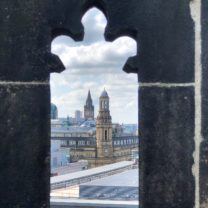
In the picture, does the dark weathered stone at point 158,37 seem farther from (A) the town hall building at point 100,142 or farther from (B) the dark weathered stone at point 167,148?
(A) the town hall building at point 100,142

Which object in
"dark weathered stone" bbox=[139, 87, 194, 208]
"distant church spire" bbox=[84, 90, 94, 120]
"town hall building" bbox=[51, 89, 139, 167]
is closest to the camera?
"dark weathered stone" bbox=[139, 87, 194, 208]

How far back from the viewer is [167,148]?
112 inches

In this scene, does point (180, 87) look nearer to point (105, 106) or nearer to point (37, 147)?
point (37, 147)

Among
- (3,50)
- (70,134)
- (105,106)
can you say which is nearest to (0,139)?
(3,50)

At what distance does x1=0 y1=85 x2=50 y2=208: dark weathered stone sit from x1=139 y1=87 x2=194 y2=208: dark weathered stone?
52 centimetres

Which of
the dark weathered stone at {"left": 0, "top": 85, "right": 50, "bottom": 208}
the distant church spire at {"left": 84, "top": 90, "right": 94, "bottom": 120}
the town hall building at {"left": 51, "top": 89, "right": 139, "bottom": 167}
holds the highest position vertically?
the distant church spire at {"left": 84, "top": 90, "right": 94, "bottom": 120}

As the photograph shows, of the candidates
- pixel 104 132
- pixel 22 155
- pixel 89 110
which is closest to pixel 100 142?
pixel 104 132

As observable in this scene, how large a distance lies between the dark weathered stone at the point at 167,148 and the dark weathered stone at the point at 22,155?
524 millimetres

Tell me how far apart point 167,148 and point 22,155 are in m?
0.76

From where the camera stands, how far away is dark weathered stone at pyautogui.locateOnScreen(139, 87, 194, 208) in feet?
9.29

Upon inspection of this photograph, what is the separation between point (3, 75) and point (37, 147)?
420 millimetres

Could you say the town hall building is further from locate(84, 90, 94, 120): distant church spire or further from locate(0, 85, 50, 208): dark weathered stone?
locate(0, 85, 50, 208): dark weathered stone

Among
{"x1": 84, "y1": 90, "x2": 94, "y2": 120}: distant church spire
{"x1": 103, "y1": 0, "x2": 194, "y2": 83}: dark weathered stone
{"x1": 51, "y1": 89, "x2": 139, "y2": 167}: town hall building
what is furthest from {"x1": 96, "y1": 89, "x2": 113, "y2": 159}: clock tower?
{"x1": 103, "y1": 0, "x2": 194, "y2": 83}: dark weathered stone

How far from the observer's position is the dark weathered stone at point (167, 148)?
2.83 meters
